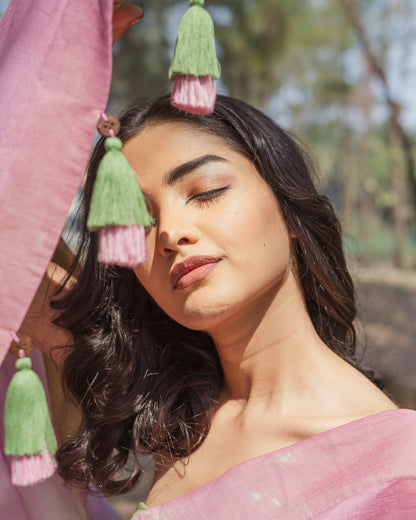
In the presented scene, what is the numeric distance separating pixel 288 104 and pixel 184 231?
59.3ft

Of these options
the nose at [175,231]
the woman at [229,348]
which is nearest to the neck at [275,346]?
the woman at [229,348]

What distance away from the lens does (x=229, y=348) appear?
4.97 feet

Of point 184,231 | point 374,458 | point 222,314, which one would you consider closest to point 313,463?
point 374,458

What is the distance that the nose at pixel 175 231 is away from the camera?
129 cm

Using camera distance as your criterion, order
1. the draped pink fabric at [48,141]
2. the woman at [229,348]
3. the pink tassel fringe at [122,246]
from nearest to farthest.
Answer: the pink tassel fringe at [122,246] → the draped pink fabric at [48,141] → the woman at [229,348]

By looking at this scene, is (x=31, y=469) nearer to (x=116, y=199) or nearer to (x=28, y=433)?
(x=28, y=433)

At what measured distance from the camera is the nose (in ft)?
4.24

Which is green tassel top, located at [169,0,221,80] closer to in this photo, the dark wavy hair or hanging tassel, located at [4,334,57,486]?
the dark wavy hair

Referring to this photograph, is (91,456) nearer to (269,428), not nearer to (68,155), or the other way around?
(269,428)

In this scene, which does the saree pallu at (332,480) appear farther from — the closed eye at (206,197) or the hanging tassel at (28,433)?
the closed eye at (206,197)

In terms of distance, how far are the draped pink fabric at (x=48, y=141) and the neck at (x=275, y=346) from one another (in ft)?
1.72

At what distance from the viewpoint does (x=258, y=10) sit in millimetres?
12156

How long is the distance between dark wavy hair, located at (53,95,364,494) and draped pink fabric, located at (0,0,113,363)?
396mm

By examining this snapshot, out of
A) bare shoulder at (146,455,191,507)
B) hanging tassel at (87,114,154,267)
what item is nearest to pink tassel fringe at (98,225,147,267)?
hanging tassel at (87,114,154,267)
